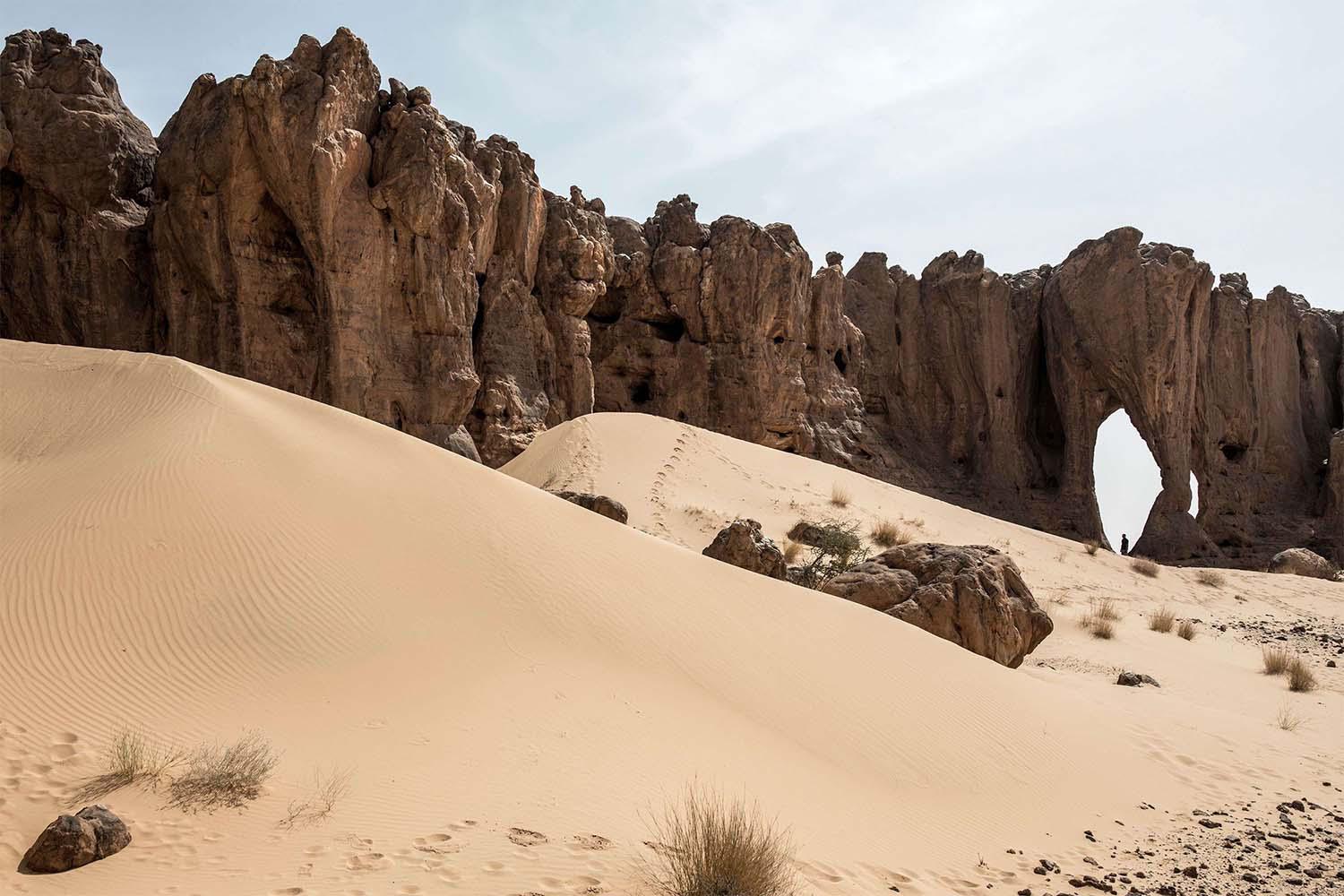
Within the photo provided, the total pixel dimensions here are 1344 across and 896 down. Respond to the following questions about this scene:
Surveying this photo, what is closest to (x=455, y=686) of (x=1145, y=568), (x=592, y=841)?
(x=592, y=841)

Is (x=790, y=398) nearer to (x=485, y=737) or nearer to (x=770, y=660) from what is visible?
(x=770, y=660)

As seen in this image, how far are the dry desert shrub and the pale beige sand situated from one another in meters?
0.10

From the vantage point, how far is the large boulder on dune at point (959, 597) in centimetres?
979

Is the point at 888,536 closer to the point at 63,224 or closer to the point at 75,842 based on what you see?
the point at 75,842

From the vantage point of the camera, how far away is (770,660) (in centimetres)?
790

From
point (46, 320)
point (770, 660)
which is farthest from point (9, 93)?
point (770, 660)

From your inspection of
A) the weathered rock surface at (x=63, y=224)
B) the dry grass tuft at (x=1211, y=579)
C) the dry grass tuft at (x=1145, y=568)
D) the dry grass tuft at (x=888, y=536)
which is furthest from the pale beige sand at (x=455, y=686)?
the weathered rock surface at (x=63, y=224)

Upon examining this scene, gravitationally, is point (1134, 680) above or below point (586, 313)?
below

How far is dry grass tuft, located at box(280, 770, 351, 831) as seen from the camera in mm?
4789

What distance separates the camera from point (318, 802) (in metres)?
4.96

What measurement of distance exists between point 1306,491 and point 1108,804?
A: 28847mm

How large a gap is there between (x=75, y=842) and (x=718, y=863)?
9.15 feet

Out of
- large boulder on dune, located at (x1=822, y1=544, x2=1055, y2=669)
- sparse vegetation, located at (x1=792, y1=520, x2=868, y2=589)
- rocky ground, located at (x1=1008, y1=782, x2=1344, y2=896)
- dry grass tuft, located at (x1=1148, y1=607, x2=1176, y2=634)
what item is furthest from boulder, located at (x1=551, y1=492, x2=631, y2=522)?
dry grass tuft, located at (x1=1148, y1=607, x2=1176, y2=634)

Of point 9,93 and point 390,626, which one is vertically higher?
point 9,93
